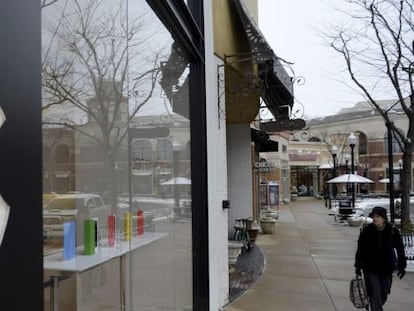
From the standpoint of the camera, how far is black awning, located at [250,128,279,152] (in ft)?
50.0

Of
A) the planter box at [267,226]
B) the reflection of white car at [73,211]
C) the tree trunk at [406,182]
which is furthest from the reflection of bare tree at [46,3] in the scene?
the planter box at [267,226]

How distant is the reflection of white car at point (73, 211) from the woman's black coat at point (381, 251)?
3.79m

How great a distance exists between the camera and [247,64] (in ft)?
26.5

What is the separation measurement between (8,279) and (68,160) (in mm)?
1264

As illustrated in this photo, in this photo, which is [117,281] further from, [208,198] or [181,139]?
[208,198]

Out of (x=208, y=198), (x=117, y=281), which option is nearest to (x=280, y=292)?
(x=208, y=198)

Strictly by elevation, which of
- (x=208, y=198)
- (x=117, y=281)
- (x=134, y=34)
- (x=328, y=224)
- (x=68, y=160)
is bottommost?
(x=328, y=224)

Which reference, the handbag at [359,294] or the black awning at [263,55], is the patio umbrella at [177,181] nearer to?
the handbag at [359,294]

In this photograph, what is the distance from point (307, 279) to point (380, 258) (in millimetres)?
3076

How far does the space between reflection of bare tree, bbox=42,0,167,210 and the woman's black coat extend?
11.6ft

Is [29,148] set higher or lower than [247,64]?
lower

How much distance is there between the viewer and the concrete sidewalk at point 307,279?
21.8ft

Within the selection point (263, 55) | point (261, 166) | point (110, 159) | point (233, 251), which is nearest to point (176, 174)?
point (110, 159)

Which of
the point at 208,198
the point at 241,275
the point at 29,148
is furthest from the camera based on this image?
the point at 241,275
